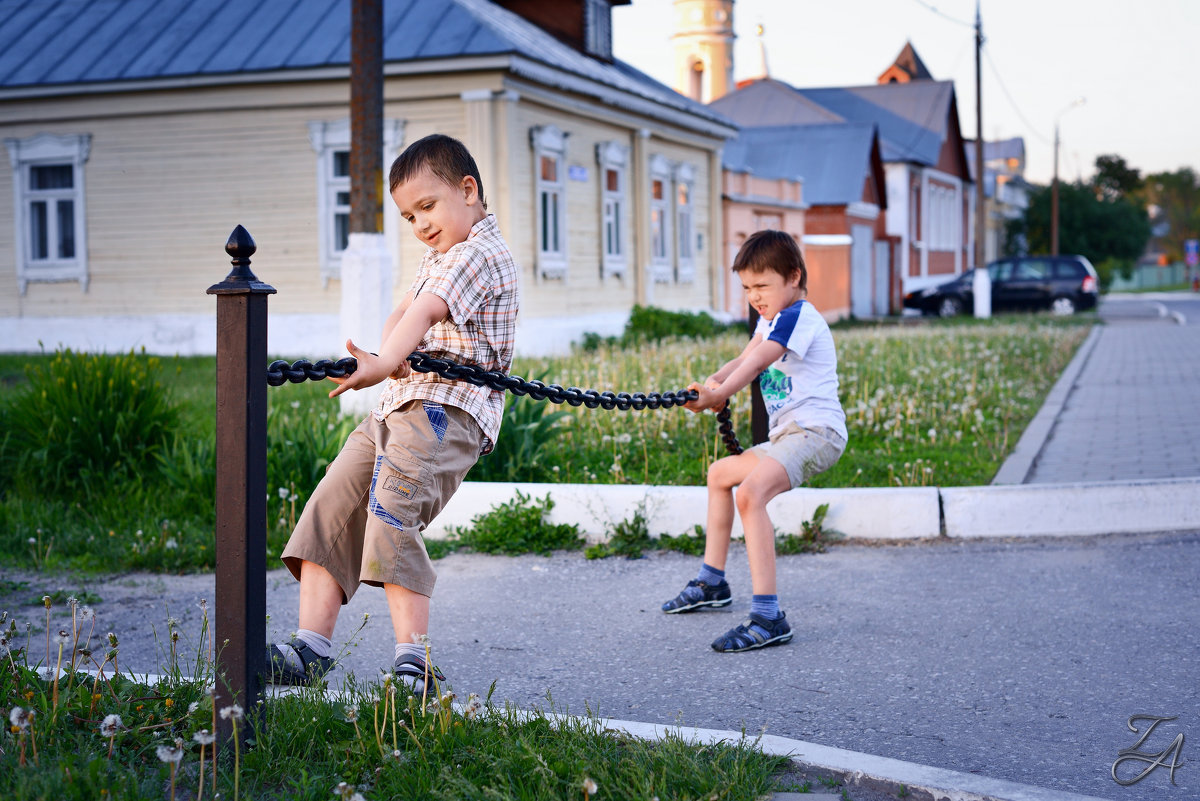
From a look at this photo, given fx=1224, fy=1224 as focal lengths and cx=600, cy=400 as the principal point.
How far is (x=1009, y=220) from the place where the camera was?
6825 centimetres

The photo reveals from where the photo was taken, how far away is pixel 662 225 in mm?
23500

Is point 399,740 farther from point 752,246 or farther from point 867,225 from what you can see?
point 867,225

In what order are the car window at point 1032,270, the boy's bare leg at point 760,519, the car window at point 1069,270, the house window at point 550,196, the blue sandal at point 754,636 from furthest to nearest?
the car window at point 1032,270 → the car window at point 1069,270 → the house window at point 550,196 → the boy's bare leg at point 760,519 → the blue sandal at point 754,636

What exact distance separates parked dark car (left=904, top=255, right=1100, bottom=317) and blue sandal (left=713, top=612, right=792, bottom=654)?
31.2 m

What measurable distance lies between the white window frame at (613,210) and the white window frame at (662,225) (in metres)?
1.15

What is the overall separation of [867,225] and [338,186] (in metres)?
23.7

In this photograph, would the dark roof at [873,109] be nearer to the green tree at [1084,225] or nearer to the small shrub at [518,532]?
the green tree at [1084,225]

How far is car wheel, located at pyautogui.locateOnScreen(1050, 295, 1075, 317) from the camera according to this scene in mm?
33812

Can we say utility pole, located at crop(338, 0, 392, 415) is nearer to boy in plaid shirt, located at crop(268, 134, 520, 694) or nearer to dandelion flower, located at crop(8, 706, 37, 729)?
boy in plaid shirt, located at crop(268, 134, 520, 694)

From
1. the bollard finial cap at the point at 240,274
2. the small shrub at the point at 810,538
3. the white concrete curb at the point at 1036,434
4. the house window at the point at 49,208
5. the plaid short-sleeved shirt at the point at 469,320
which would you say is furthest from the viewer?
the house window at the point at 49,208

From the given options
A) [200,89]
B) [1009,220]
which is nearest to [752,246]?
[200,89]

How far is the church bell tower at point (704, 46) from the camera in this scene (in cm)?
5994

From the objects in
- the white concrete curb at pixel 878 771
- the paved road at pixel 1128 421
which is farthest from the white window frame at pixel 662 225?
the white concrete curb at pixel 878 771

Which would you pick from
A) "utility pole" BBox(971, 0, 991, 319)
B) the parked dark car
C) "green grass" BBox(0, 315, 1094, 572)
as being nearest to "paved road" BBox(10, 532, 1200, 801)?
"green grass" BBox(0, 315, 1094, 572)
